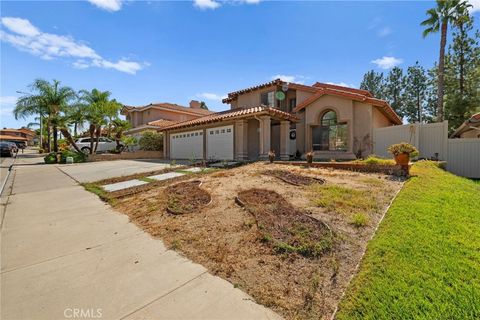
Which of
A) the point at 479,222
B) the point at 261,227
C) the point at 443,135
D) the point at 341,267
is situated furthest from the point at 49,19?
the point at 443,135

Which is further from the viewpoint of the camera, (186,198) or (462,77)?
(462,77)

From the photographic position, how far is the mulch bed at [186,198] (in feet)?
18.8

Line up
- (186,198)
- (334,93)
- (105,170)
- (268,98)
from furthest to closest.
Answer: (268,98)
(334,93)
(105,170)
(186,198)

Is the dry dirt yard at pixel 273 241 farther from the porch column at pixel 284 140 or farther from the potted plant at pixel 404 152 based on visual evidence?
the porch column at pixel 284 140

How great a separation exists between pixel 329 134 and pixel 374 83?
33.3m

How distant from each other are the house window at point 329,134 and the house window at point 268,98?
4140 mm

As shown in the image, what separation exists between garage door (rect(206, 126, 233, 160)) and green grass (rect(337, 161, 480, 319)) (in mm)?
11592

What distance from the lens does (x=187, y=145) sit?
1964 cm

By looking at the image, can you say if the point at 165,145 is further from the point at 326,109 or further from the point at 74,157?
the point at 326,109

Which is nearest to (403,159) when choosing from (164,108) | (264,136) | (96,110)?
(264,136)

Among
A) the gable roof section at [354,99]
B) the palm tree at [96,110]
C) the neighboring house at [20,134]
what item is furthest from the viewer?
the neighboring house at [20,134]

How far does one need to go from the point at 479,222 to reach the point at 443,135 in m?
10.1

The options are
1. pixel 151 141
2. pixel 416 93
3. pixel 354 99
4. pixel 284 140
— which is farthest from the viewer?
pixel 416 93

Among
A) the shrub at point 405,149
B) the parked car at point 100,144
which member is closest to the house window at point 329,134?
the shrub at point 405,149
